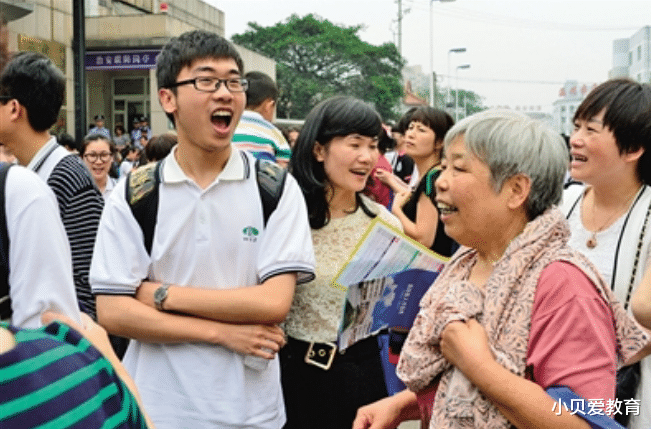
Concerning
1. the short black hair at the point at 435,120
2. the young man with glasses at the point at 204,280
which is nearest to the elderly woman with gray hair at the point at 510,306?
the young man with glasses at the point at 204,280

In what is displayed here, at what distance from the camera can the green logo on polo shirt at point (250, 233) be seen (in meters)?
2.26

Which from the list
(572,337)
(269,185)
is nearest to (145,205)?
(269,185)

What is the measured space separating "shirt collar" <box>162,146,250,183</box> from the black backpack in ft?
0.10

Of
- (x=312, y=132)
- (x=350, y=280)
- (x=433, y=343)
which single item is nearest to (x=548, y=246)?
(x=433, y=343)

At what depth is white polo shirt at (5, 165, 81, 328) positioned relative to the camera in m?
1.93

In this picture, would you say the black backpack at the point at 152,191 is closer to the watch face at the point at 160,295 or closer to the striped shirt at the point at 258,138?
the watch face at the point at 160,295

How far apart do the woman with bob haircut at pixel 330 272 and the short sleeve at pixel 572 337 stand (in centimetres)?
116

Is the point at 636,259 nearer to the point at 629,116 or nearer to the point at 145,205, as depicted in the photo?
the point at 629,116

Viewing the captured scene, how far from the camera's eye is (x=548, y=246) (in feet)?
5.89

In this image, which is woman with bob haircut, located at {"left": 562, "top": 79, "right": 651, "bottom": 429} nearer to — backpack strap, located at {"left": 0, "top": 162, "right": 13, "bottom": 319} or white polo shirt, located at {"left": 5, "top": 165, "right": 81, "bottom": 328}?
white polo shirt, located at {"left": 5, "top": 165, "right": 81, "bottom": 328}

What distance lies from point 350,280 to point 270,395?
0.44m

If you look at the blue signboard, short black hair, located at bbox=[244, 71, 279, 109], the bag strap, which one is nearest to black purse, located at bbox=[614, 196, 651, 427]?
the bag strap

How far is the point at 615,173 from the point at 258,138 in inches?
85.8

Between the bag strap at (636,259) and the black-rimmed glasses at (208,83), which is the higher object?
the black-rimmed glasses at (208,83)
